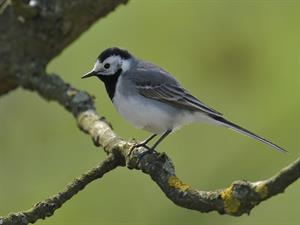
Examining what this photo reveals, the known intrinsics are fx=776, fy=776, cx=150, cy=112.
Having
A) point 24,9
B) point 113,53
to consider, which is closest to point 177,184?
point 113,53

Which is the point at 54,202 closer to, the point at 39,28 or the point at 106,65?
the point at 106,65

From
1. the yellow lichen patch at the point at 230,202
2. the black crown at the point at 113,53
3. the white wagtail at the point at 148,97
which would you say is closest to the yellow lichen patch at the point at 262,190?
the yellow lichen patch at the point at 230,202

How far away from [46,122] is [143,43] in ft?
3.43

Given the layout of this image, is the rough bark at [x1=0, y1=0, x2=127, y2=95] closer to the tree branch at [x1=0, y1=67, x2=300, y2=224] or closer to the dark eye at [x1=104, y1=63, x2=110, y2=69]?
the tree branch at [x1=0, y1=67, x2=300, y2=224]

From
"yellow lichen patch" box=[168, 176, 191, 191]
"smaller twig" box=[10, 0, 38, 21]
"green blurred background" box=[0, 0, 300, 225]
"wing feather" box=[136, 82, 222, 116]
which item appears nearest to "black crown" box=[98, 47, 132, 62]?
"wing feather" box=[136, 82, 222, 116]

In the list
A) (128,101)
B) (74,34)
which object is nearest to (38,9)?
(74,34)

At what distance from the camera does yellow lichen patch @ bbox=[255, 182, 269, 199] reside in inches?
124

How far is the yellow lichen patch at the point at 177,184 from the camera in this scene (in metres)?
3.62

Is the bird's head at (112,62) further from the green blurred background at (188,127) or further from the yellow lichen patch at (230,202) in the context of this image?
the yellow lichen patch at (230,202)

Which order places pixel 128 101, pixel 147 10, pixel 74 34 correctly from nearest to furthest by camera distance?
1. pixel 128 101
2. pixel 74 34
3. pixel 147 10

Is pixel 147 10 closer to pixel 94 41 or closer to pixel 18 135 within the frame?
pixel 94 41

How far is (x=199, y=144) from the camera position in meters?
6.20

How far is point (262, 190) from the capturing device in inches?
124

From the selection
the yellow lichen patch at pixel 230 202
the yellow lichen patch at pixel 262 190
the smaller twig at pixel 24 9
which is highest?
the smaller twig at pixel 24 9
